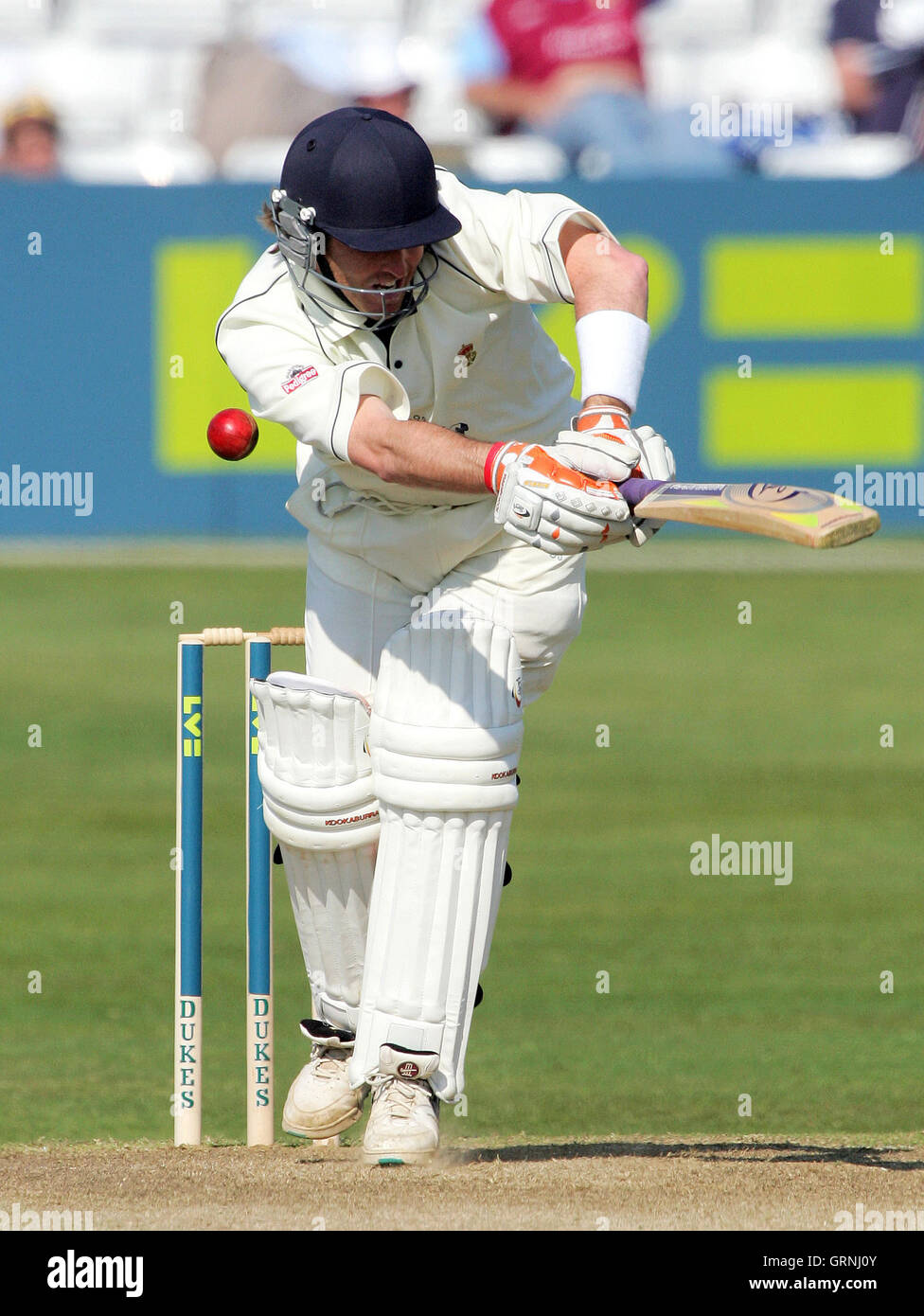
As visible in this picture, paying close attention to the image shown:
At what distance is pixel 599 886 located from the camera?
693 cm

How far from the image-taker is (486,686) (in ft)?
12.8

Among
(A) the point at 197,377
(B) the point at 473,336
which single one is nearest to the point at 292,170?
(B) the point at 473,336

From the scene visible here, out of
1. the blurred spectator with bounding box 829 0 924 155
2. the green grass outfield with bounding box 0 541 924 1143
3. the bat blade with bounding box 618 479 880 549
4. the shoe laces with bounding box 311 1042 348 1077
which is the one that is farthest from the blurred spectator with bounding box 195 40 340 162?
the bat blade with bounding box 618 479 880 549

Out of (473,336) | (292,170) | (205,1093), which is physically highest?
(292,170)

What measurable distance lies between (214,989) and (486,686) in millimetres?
2373

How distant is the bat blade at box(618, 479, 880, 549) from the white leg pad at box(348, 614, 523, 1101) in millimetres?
571

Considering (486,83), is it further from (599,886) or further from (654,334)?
(599,886)

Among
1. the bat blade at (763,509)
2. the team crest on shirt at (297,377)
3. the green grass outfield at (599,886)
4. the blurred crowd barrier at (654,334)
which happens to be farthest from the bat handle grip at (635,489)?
the blurred crowd barrier at (654,334)

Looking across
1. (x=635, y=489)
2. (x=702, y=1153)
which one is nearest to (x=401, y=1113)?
(x=702, y=1153)

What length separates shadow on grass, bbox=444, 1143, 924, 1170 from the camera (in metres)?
4.11

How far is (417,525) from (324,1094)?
1.22m

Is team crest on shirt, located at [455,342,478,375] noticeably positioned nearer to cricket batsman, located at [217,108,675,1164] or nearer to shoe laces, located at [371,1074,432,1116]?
cricket batsman, located at [217,108,675,1164]

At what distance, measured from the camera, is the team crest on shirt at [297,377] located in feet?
12.4
